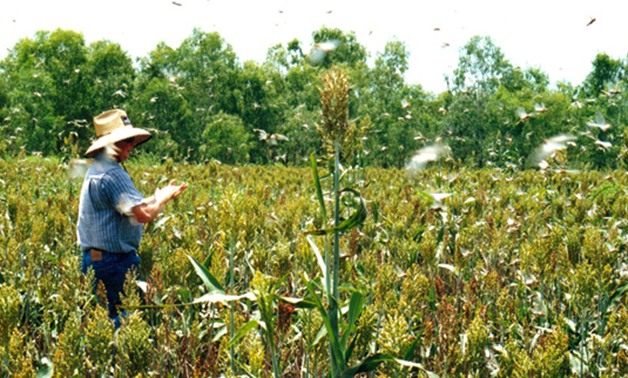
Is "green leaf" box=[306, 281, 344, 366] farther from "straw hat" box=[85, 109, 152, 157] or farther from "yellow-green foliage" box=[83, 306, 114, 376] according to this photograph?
"straw hat" box=[85, 109, 152, 157]

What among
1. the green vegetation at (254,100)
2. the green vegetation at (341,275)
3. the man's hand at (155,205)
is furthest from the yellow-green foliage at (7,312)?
the green vegetation at (254,100)

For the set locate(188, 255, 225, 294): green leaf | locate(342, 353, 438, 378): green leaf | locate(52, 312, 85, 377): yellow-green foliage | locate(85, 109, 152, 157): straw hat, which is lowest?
locate(52, 312, 85, 377): yellow-green foliage

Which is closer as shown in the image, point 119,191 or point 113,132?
point 119,191

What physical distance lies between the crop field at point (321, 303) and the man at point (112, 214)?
26cm

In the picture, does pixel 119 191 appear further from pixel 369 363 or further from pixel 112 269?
pixel 369 363

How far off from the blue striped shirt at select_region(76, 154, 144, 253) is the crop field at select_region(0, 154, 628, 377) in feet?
1.03

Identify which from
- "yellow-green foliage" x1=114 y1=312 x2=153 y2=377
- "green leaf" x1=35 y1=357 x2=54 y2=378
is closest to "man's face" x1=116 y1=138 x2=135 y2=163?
"green leaf" x1=35 y1=357 x2=54 y2=378

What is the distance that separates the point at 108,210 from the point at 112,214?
0.05 m

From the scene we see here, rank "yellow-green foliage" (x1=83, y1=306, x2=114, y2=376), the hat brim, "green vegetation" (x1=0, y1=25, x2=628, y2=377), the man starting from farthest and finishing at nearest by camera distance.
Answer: the hat brim, the man, "yellow-green foliage" (x1=83, y1=306, x2=114, y2=376), "green vegetation" (x1=0, y1=25, x2=628, y2=377)

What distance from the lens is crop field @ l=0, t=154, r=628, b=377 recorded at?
200 cm

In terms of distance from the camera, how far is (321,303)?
187 cm

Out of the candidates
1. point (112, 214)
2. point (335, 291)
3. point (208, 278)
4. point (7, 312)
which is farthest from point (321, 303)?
point (112, 214)

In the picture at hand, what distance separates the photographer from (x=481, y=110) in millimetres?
63375

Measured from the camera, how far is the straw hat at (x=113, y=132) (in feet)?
15.4
